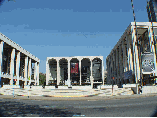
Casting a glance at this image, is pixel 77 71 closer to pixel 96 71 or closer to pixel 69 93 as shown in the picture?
pixel 96 71

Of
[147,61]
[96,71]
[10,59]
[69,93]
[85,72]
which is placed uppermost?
[10,59]

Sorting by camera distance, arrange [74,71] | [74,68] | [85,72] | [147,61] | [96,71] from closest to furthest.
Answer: [147,61]
[74,71]
[74,68]
[96,71]
[85,72]

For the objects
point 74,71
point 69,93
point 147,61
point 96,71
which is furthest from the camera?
point 96,71

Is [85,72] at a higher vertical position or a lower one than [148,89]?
higher

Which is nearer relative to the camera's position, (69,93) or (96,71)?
(69,93)

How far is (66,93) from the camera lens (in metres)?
25.9

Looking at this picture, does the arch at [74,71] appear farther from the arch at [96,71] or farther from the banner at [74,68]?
the arch at [96,71]

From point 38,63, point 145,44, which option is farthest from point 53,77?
point 145,44

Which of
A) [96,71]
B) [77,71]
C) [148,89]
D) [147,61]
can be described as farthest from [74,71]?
[148,89]

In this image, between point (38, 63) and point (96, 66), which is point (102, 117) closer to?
point (38, 63)

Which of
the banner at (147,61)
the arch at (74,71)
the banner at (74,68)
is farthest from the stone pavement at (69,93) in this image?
the arch at (74,71)

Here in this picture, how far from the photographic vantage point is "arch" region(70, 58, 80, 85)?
9062 cm

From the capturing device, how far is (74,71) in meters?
90.4

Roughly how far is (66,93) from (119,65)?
4864cm
